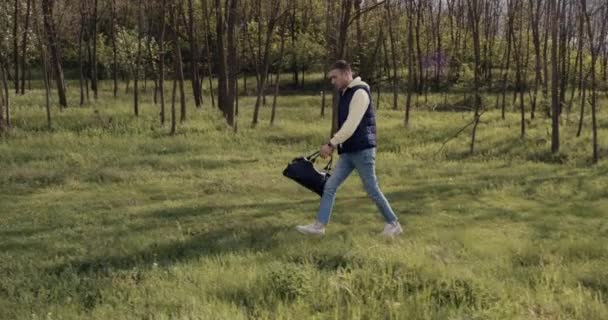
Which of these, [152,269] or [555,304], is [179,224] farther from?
[555,304]

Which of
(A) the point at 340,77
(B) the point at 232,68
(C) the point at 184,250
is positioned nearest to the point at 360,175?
(A) the point at 340,77

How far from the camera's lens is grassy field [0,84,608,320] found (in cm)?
477

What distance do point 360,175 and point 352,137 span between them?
0.50 m

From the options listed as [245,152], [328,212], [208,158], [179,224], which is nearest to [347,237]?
[328,212]

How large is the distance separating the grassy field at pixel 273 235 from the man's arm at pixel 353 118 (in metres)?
1.21

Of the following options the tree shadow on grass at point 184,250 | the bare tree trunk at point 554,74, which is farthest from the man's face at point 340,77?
the bare tree trunk at point 554,74

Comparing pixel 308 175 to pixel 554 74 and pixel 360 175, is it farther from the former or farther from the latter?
pixel 554 74

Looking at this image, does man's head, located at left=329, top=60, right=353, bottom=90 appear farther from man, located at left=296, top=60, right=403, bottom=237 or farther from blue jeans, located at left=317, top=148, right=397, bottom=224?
blue jeans, located at left=317, top=148, right=397, bottom=224

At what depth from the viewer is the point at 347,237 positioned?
7113 mm

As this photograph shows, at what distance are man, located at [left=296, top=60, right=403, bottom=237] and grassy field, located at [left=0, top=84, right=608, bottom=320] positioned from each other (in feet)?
1.80

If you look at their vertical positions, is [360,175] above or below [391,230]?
above

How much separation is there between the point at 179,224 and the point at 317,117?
1720 cm

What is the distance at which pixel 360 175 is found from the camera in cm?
698

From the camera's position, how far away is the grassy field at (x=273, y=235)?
4.77 metres
